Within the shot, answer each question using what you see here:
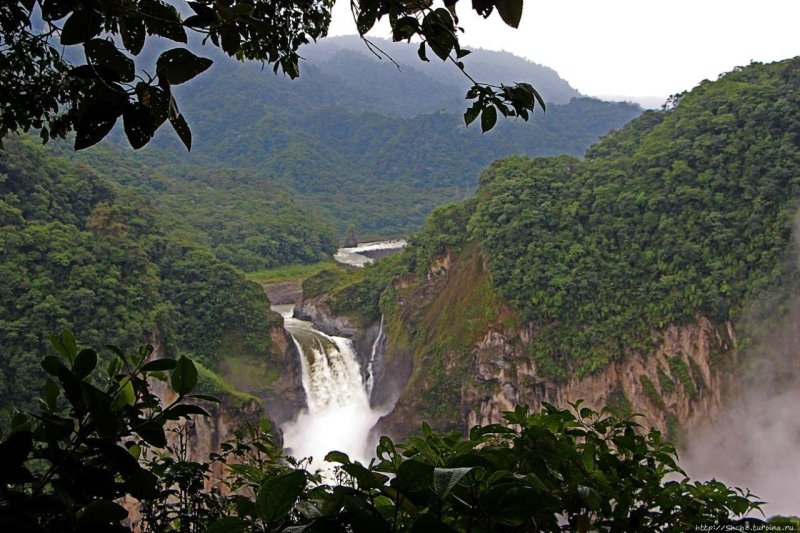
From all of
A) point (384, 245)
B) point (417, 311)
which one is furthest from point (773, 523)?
point (384, 245)

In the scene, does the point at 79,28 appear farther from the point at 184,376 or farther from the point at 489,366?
the point at 489,366

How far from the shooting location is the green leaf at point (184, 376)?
0.62 m

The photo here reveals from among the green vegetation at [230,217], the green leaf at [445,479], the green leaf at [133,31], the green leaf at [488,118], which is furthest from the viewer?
the green vegetation at [230,217]

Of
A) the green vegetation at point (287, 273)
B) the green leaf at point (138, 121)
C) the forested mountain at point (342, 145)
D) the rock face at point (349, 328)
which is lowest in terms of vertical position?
the rock face at point (349, 328)

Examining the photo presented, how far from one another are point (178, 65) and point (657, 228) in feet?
42.6

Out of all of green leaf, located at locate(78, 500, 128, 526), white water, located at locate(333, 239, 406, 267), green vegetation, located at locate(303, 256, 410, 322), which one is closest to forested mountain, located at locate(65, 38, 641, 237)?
white water, located at locate(333, 239, 406, 267)

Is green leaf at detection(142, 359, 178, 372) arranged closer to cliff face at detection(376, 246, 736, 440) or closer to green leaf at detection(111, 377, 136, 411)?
green leaf at detection(111, 377, 136, 411)

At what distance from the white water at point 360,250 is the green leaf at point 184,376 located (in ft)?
85.0

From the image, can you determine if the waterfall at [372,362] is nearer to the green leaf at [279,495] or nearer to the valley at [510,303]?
the valley at [510,303]

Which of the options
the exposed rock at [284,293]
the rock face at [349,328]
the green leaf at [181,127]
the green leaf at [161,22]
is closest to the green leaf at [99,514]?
the green leaf at [181,127]

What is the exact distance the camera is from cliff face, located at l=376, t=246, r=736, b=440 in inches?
416

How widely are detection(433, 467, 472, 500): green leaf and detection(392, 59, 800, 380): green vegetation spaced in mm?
11562

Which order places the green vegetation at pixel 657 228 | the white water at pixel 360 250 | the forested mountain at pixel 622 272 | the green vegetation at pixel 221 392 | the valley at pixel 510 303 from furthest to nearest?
the white water at pixel 360 250 < the green vegetation at pixel 221 392 < the green vegetation at pixel 657 228 < the forested mountain at pixel 622 272 < the valley at pixel 510 303

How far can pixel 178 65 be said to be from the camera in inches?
20.9
